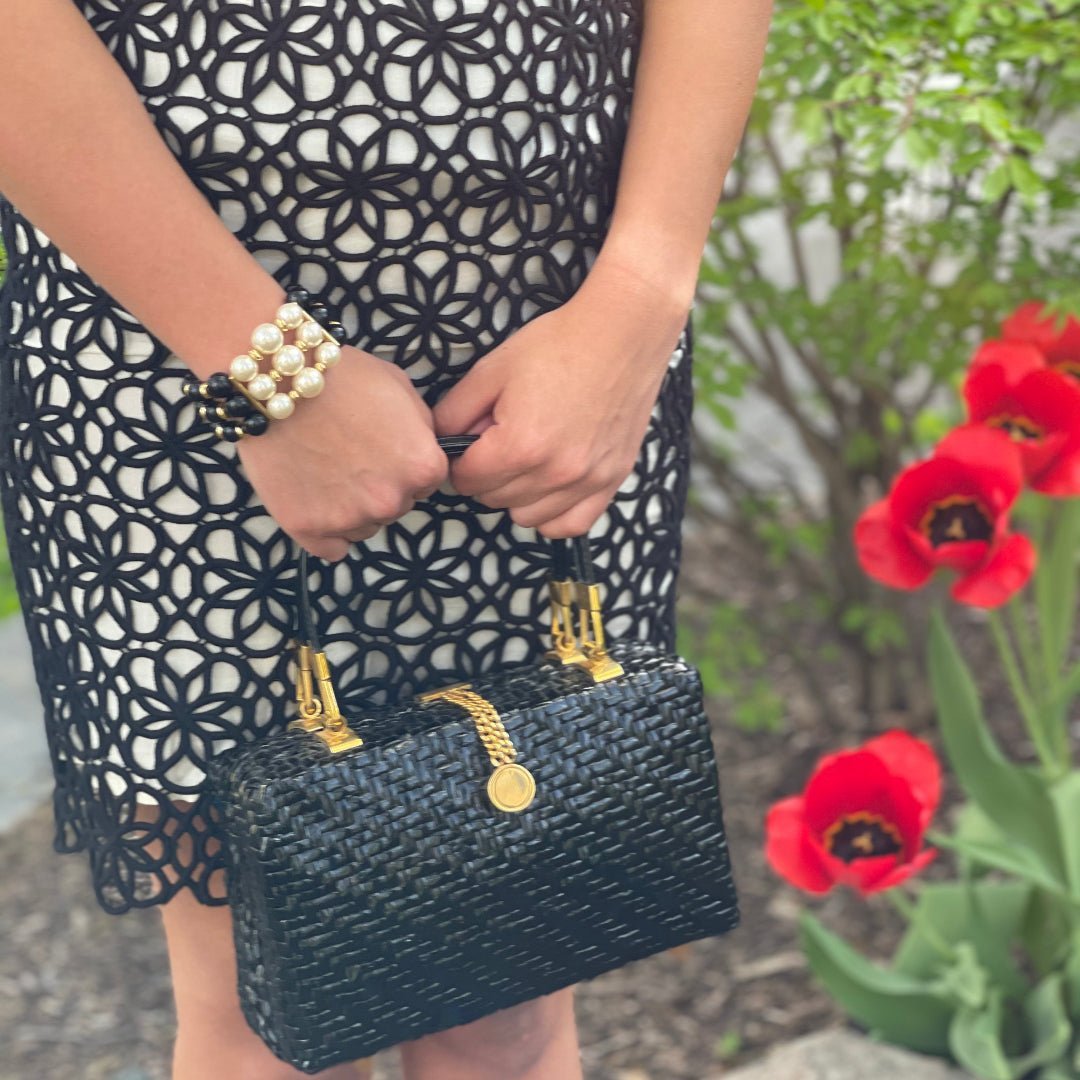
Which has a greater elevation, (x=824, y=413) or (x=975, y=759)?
(x=824, y=413)

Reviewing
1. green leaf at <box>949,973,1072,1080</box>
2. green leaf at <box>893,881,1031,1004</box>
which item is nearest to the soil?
green leaf at <box>893,881,1031,1004</box>

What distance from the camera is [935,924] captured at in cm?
202

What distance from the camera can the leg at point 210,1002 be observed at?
1.21 m

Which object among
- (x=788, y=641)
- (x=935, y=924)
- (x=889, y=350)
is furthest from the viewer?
(x=788, y=641)

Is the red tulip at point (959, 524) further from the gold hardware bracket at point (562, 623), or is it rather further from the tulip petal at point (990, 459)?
the gold hardware bracket at point (562, 623)

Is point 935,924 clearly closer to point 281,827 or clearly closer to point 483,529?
point 483,529

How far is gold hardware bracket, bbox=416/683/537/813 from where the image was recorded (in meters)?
1.07

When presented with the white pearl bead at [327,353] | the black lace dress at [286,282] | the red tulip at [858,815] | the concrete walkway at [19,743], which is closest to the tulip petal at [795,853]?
the red tulip at [858,815]

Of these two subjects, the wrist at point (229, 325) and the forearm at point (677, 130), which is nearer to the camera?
Answer: the wrist at point (229, 325)

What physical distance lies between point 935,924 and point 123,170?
1.58m

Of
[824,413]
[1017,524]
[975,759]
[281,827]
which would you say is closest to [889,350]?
[824,413]

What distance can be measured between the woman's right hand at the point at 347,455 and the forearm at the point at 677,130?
202 millimetres

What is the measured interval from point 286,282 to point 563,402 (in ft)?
0.72

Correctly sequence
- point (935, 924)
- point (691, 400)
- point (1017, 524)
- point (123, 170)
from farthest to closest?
point (1017, 524), point (935, 924), point (691, 400), point (123, 170)
